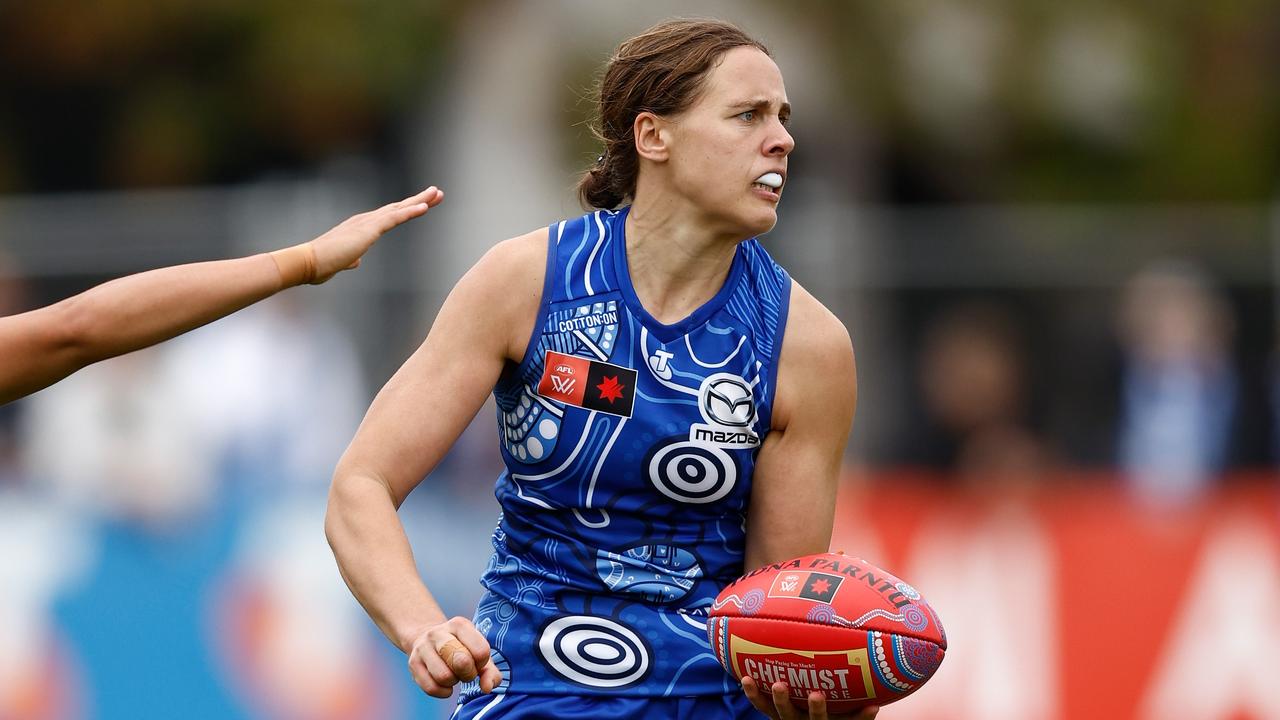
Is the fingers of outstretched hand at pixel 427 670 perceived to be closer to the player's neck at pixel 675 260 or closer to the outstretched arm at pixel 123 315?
the outstretched arm at pixel 123 315

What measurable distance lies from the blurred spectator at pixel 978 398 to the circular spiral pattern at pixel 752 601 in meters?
5.99

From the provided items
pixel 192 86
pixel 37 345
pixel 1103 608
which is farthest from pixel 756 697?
pixel 192 86

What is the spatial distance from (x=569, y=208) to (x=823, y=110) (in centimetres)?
323

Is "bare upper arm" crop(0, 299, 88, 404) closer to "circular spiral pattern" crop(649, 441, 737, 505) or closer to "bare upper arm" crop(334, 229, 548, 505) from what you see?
"bare upper arm" crop(334, 229, 548, 505)

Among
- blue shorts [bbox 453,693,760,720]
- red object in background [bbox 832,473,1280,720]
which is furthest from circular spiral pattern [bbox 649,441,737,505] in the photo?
red object in background [bbox 832,473,1280,720]

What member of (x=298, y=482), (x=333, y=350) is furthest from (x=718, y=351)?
(x=333, y=350)

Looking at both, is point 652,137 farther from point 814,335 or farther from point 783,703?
point 783,703

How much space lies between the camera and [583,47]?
53.0ft

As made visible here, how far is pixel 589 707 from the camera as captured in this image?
4547 millimetres

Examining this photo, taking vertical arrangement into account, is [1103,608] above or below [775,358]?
below

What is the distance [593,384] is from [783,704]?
0.86m

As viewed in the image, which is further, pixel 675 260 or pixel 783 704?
pixel 675 260

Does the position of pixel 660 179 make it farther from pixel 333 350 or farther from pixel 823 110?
pixel 823 110

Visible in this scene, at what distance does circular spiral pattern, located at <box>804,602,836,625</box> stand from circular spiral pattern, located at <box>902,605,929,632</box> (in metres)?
0.16
